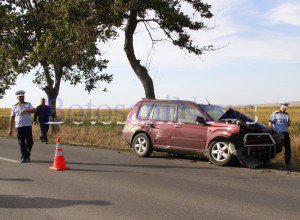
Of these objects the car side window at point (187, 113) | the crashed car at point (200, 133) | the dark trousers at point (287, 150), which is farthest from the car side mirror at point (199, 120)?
the dark trousers at point (287, 150)

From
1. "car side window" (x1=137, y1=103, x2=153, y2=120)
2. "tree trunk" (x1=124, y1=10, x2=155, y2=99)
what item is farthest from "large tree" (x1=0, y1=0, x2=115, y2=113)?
"car side window" (x1=137, y1=103, x2=153, y2=120)

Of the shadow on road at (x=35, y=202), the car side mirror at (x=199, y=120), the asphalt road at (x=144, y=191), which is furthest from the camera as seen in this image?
the car side mirror at (x=199, y=120)

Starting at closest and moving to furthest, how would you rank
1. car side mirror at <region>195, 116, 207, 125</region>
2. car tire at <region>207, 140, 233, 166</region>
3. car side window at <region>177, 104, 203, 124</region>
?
car tire at <region>207, 140, 233, 166</region> → car side mirror at <region>195, 116, 207, 125</region> → car side window at <region>177, 104, 203, 124</region>

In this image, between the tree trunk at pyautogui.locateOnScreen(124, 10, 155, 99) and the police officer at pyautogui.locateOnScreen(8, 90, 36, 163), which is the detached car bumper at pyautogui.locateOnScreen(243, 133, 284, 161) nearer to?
the police officer at pyautogui.locateOnScreen(8, 90, 36, 163)

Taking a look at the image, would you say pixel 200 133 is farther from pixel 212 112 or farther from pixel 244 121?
pixel 244 121

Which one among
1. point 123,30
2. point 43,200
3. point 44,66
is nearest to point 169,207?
point 43,200

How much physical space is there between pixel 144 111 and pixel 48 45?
10275 millimetres

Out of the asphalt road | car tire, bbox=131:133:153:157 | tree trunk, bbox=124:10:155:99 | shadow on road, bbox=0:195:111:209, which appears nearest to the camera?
the asphalt road

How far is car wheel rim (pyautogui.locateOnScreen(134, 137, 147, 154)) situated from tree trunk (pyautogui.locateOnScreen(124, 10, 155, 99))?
5.78 m

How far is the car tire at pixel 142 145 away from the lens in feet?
40.7

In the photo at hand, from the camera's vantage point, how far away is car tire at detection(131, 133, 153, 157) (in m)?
12.4

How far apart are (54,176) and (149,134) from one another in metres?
4.04

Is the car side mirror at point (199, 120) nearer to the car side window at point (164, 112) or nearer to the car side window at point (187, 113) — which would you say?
the car side window at point (187, 113)

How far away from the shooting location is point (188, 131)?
11.4 m
